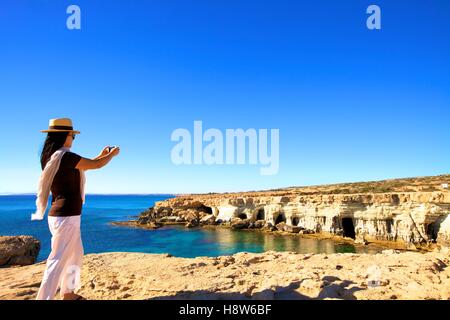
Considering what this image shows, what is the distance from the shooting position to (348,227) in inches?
1342

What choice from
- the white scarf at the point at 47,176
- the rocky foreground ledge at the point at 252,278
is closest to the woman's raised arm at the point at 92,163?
the white scarf at the point at 47,176

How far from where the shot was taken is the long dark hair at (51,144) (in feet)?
13.1

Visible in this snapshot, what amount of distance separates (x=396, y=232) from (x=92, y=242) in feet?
103

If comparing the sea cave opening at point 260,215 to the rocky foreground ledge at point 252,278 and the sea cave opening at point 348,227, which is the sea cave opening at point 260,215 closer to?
the sea cave opening at point 348,227

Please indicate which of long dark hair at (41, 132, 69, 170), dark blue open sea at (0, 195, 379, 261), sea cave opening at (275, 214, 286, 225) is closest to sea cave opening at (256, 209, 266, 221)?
sea cave opening at (275, 214, 286, 225)

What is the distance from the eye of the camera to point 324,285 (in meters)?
5.21

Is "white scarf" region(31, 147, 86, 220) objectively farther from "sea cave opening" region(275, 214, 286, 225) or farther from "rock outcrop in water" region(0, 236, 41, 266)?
"sea cave opening" region(275, 214, 286, 225)

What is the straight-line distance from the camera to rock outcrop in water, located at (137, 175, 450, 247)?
26.0m

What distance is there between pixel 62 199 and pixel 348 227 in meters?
34.8

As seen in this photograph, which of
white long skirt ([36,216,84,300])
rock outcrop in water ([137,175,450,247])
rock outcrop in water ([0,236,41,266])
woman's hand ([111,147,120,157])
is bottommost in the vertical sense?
rock outcrop in water ([137,175,450,247])

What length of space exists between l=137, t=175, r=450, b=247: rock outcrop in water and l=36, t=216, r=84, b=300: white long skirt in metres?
28.9

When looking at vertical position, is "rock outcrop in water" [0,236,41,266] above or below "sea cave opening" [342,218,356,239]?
above

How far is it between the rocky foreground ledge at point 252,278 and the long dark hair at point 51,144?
97.6 inches

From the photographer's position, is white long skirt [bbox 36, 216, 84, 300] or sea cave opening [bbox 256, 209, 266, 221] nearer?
white long skirt [bbox 36, 216, 84, 300]
